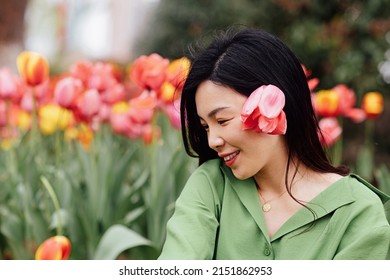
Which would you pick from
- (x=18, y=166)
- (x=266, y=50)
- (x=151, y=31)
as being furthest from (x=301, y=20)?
(x=266, y=50)

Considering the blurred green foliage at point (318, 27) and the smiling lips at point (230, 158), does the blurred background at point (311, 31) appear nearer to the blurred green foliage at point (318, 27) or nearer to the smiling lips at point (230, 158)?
the blurred green foliage at point (318, 27)

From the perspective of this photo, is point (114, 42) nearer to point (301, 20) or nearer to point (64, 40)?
point (64, 40)

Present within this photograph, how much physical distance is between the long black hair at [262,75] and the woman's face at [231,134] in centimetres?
2

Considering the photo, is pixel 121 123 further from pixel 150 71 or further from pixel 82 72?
pixel 150 71

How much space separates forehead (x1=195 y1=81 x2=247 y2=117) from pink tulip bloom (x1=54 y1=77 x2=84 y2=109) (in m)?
1.00

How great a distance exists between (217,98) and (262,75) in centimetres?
9

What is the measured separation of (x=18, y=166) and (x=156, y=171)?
1.80ft

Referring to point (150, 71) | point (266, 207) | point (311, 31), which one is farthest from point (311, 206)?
point (311, 31)

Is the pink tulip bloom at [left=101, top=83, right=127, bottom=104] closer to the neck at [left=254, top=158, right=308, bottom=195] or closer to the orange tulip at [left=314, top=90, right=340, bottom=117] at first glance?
the orange tulip at [left=314, top=90, right=340, bottom=117]

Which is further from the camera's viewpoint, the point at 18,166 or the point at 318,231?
the point at 18,166

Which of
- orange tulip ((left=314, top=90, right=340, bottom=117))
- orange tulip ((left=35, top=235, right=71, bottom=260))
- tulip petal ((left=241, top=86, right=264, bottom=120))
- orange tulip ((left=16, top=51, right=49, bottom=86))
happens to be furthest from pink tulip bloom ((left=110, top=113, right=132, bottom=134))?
tulip petal ((left=241, top=86, right=264, bottom=120))
